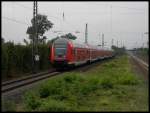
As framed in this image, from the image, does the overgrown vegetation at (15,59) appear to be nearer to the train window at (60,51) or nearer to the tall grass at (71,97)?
the train window at (60,51)

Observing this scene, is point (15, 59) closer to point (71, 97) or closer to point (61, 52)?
point (61, 52)

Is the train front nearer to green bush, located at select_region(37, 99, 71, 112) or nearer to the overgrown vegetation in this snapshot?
the overgrown vegetation

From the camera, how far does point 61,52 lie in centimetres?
4006

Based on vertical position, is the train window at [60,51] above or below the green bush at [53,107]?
above

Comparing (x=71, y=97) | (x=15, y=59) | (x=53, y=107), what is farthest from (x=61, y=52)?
(x=53, y=107)

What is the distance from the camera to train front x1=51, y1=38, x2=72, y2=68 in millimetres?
39688

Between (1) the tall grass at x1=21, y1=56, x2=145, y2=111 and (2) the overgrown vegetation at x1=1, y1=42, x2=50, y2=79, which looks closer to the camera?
(1) the tall grass at x1=21, y1=56, x2=145, y2=111

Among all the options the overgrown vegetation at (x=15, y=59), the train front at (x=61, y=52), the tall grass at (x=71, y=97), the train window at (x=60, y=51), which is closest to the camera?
the tall grass at (x=71, y=97)

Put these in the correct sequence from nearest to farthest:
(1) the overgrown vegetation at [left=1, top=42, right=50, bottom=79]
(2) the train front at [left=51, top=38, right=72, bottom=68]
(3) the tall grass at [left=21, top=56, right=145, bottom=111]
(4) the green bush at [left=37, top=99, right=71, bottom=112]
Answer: (4) the green bush at [left=37, top=99, right=71, bottom=112] → (3) the tall grass at [left=21, top=56, right=145, bottom=111] → (1) the overgrown vegetation at [left=1, top=42, right=50, bottom=79] → (2) the train front at [left=51, top=38, right=72, bottom=68]

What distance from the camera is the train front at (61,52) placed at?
3969cm

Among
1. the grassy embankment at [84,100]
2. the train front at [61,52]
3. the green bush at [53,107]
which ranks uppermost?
the train front at [61,52]

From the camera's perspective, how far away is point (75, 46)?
42.5 m

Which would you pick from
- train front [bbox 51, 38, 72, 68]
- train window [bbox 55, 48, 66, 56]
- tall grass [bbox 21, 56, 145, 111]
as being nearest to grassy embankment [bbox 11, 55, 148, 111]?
tall grass [bbox 21, 56, 145, 111]

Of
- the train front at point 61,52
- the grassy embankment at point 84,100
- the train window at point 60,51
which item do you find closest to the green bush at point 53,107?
the grassy embankment at point 84,100
